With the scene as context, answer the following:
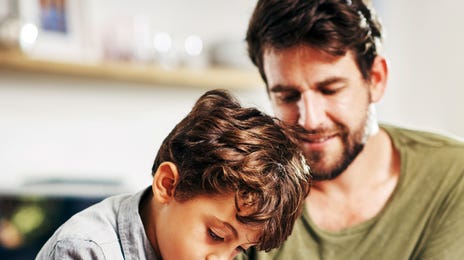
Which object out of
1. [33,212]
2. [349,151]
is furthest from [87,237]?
[33,212]

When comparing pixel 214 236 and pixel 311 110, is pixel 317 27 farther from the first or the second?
pixel 214 236

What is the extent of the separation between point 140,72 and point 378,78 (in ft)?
5.41

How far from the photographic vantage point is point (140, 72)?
314 cm

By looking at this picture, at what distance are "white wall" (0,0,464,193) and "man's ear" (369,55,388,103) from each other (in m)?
1.70

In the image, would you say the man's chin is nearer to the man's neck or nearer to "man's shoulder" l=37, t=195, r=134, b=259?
the man's neck

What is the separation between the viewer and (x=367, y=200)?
5.41 ft

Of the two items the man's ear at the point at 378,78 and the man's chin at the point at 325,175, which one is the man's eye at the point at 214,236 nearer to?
the man's chin at the point at 325,175

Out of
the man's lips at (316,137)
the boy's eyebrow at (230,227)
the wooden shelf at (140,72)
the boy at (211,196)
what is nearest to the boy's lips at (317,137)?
the man's lips at (316,137)

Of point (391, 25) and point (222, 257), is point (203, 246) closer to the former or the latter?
point (222, 257)

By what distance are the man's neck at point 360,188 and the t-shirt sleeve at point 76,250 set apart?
62 centimetres

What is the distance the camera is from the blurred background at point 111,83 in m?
2.83

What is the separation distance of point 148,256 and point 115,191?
167 cm

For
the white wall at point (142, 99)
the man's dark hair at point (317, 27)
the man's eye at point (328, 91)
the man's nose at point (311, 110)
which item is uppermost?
the man's dark hair at point (317, 27)

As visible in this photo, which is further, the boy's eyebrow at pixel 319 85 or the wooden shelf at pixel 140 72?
the wooden shelf at pixel 140 72
